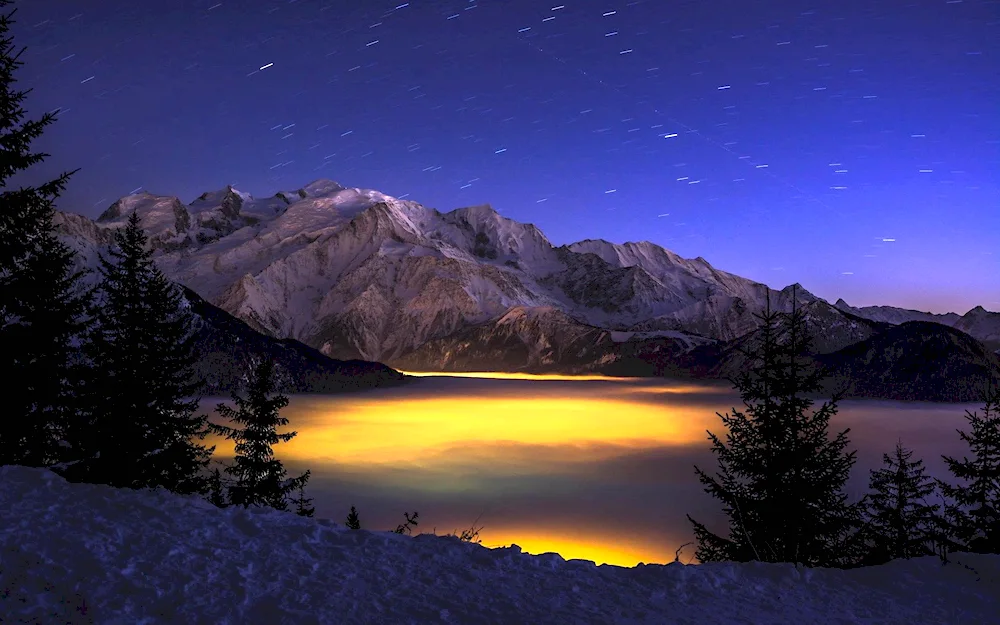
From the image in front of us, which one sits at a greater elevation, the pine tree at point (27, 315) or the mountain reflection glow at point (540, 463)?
the pine tree at point (27, 315)

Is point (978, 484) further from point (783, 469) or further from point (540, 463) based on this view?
point (540, 463)

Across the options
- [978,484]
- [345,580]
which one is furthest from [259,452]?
[978,484]

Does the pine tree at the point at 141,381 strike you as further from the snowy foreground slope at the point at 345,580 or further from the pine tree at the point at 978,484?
the pine tree at the point at 978,484

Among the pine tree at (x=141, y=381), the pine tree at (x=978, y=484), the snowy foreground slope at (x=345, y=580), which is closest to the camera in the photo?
the snowy foreground slope at (x=345, y=580)

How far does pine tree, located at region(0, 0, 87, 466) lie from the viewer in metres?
15.3

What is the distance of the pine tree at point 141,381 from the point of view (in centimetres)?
1927

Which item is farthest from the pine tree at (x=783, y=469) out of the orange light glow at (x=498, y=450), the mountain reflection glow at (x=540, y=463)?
the orange light glow at (x=498, y=450)

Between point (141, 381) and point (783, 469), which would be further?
point (783, 469)

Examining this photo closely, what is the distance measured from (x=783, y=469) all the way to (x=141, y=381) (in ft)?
72.2

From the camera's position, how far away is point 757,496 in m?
21.7

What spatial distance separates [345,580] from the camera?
6.32 metres

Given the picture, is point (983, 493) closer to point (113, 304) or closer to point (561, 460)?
point (113, 304)

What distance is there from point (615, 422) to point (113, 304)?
160736mm

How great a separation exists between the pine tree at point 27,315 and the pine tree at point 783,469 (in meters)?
19.0
